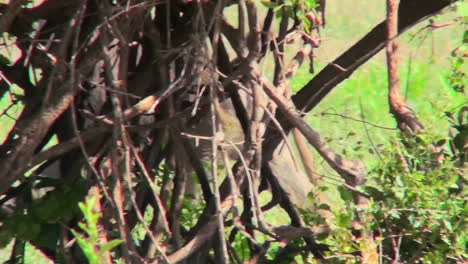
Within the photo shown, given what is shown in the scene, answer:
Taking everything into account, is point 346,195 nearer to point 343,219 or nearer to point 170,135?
point 343,219

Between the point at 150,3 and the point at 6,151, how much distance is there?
2.70ft

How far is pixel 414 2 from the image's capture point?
358 centimetres

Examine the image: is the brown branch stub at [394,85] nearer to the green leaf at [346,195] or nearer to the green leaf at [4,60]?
the green leaf at [346,195]

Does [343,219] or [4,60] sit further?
[4,60]

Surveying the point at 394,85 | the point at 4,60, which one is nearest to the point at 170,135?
the point at 4,60

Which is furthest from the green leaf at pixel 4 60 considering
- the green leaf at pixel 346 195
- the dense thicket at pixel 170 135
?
the green leaf at pixel 346 195

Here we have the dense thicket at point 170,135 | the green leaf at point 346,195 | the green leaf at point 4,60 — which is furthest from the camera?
the green leaf at point 4,60

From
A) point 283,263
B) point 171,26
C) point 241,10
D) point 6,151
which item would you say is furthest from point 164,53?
point 283,263

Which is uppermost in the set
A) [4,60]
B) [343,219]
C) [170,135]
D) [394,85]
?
[4,60]

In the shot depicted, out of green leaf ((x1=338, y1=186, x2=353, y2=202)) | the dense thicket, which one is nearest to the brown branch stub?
the dense thicket

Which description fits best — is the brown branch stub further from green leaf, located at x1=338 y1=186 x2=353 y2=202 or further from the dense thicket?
green leaf, located at x1=338 y1=186 x2=353 y2=202

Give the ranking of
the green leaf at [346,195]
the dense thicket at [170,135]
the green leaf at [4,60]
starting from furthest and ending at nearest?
the green leaf at [4,60] < the green leaf at [346,195] < the dense thicket at [170,135]

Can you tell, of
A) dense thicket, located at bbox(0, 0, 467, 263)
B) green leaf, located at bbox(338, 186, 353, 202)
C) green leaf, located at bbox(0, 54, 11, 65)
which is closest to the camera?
dense thicket, located at bbox(0, 0, 467, 263)

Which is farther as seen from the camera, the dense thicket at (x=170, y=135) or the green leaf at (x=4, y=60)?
the green leaf at (x=4, y=60)
